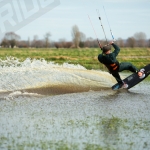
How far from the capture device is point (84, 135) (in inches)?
402

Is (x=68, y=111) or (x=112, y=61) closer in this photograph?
(x=68, y=111)

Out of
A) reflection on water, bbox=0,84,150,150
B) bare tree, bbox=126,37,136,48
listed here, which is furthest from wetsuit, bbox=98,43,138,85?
bare tree, bbox=126,37,136,48

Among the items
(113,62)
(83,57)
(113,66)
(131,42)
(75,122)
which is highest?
(75,122)

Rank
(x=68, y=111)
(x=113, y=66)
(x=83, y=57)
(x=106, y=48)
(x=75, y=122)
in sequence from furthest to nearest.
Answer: (x=83, y=57) < (x=113, y=66) < (x=106, y=48) < (x=68, y=111) < (x=75, y=122)

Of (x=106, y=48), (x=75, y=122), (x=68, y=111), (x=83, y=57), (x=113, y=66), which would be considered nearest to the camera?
(x=75, y=122)

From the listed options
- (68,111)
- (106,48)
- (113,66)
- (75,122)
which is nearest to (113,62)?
(113,66)

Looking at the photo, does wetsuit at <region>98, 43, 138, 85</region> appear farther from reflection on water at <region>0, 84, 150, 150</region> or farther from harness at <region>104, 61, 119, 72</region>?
reflection on water at <region>0, 84, 150, 150</region>

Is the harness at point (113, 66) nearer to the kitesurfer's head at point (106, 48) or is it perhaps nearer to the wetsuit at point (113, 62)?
the wetsuit at point (113, 62)

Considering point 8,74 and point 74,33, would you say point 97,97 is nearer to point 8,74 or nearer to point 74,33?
point 8,74

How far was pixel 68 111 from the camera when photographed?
1315 centimetres

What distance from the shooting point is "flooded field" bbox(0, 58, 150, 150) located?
9695 mm

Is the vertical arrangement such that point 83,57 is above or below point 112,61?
below

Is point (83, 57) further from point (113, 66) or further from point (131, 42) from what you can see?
point (131, 42)

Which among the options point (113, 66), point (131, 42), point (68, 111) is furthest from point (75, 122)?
point (131, 42)
